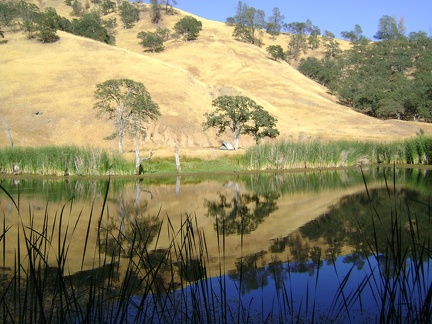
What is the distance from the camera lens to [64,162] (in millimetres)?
31156

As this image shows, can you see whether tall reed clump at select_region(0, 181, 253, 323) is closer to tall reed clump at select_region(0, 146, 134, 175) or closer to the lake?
the lake

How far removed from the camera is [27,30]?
80.9m

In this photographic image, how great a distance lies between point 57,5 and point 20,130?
10005 cm

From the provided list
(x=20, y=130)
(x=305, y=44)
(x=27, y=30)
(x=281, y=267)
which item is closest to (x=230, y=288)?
(x=281, y=267)

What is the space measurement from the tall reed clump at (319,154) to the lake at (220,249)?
3688 mm

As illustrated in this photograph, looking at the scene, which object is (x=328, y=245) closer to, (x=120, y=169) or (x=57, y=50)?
(x=120, y=169)

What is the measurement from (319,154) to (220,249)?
26.2m

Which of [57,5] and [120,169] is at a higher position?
[57,5]

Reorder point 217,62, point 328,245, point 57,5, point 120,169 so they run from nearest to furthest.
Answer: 1. point 328,245
2. point 120,169
3. point 217,62
4. point 57,5

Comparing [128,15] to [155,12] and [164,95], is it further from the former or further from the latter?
[164,95]

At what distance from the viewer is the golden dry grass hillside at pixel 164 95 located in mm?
54438

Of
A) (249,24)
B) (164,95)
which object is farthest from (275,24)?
(164,95)

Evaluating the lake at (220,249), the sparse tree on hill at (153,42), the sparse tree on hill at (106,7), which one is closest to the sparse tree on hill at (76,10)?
the sparse tree on hill at (106,7)

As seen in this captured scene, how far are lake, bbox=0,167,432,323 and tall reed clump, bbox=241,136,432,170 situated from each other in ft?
12.1
